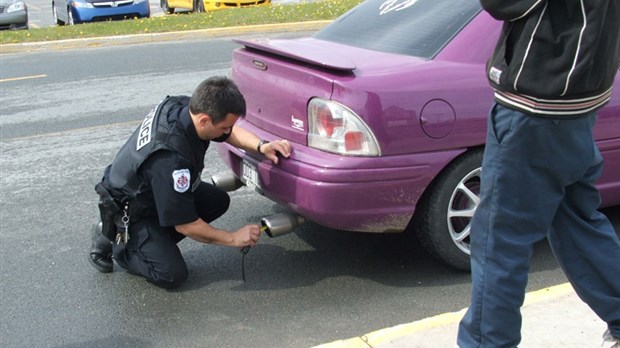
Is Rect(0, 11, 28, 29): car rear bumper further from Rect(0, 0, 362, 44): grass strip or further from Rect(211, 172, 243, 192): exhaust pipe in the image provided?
Rect(211, 172, 243, 192): exhaust pipe

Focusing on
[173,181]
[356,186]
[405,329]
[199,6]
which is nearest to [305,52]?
[356,186]

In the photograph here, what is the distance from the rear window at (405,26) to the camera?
4.02 meters

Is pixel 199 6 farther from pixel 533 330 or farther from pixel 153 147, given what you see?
pixel 533 330

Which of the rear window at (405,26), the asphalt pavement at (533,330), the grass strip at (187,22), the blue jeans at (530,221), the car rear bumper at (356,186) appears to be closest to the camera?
the blue jeans at (530,221)

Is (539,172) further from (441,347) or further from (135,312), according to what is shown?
(135,312)

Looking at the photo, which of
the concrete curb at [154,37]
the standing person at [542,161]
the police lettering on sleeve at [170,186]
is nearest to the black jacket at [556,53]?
the standing person at [542,161]

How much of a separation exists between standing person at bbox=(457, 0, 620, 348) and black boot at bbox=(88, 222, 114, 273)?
216cm

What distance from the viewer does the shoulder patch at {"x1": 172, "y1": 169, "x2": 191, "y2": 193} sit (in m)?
3.70

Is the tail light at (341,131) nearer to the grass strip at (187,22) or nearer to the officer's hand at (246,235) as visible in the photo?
the officer's hand at (246,235)

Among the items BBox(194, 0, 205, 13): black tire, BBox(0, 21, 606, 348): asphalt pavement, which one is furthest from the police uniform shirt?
BBox(194, 0, 205, 13): black tire

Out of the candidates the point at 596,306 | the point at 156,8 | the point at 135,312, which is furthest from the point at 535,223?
the point at 156,8

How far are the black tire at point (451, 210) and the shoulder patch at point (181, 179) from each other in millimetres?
1142

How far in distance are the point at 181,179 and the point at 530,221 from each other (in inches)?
69.6

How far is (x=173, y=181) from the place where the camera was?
3.70 metres
